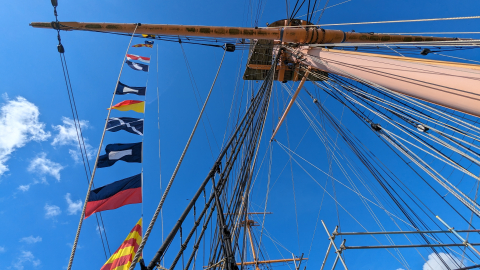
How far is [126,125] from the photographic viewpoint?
558cm

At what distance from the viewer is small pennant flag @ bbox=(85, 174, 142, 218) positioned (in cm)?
414

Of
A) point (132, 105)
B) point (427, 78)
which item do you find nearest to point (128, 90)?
point (132, 105)

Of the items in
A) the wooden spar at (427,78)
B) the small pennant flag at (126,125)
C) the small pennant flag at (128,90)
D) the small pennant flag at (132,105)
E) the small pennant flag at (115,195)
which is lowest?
the small pennant flag at (115,195)

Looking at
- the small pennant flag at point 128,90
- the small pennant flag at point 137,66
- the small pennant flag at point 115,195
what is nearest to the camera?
the small pennant flag at point 115,195

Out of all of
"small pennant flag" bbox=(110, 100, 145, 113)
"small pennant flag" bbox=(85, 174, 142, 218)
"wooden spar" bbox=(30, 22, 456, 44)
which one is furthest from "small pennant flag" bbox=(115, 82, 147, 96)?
"small pennant flag" bbox=(85, 174, 142, 218)

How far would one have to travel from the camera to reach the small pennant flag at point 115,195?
4.14 metres

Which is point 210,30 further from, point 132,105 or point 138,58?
point 132,105

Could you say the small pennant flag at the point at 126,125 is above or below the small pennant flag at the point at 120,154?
above

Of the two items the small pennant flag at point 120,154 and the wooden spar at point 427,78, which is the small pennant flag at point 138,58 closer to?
the small pennant flag at point 120,154

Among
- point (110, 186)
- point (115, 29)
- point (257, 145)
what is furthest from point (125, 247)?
point (115, 29)

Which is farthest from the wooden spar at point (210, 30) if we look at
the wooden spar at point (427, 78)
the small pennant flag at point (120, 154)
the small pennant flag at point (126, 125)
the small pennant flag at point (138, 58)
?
the small pennant flag at point (120, 154)

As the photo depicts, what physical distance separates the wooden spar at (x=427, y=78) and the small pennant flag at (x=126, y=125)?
5.28 meters

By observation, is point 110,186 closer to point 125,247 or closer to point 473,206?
point 125,247

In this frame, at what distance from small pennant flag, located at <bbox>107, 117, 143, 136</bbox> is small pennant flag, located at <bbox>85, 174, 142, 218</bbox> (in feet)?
4.80
